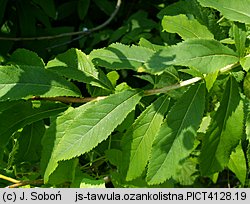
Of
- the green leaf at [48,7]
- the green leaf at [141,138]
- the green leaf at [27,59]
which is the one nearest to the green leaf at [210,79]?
the green leaf at [141,138]

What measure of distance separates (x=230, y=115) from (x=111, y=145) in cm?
43

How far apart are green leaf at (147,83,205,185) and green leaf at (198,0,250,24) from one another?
19 centimetres

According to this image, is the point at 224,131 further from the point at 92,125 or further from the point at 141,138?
the point at 92,125

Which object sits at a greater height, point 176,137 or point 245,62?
point 245,62

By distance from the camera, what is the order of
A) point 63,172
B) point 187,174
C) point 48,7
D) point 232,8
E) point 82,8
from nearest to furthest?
1. point 232,8
2. point 63,172
3. point 187,174
4. point 48,7
5. point 82,8

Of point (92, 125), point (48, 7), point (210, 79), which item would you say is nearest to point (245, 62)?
point (210, 79)

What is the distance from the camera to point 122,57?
49.6 inches

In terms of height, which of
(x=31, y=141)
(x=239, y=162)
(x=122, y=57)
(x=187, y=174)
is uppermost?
(x=122, y=57)

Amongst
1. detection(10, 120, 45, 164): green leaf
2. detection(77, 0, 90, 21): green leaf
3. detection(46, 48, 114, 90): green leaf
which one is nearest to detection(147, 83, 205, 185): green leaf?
Result: detection(46, 48, 114, 90): green leaf

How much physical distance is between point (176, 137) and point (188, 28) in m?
0.33

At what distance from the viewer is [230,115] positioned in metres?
1.19

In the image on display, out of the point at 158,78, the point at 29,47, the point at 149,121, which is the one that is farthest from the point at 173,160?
the point at 29,47

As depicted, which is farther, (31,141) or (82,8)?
(82,8)

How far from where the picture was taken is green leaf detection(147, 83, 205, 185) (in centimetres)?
114
